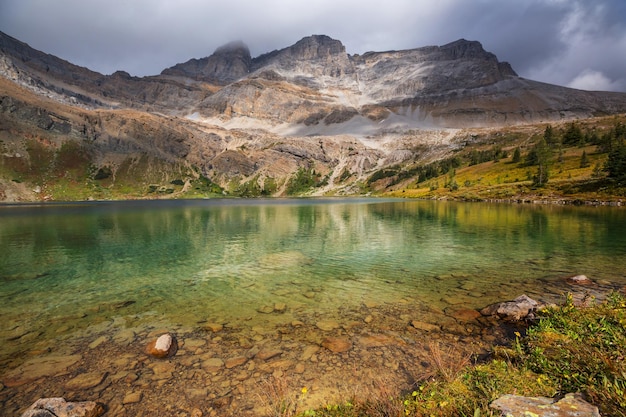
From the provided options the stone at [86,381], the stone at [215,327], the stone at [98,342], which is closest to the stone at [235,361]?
the stone at [215,327]

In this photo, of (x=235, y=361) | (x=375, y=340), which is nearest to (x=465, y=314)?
(x=375, y=340)

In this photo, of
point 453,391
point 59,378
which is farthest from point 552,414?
point 59,378

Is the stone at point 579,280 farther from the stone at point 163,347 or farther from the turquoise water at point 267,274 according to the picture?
the stone at point 163,347

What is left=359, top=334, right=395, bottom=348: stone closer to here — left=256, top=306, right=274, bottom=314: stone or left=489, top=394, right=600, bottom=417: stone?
left=256, top=306, right=274, bottom=314: stone

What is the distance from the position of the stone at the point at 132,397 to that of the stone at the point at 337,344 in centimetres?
773

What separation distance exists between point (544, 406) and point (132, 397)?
41.4 feet

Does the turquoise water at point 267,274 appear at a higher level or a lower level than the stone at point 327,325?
lower

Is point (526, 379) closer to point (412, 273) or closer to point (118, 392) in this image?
point (118, 392)

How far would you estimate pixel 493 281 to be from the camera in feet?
81.1

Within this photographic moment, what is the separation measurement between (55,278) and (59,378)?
20607mm

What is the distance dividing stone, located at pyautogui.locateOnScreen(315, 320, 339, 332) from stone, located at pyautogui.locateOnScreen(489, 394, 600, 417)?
10114mm

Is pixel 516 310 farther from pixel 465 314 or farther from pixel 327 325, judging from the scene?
pixel 327 325

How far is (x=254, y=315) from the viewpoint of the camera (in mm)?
18625

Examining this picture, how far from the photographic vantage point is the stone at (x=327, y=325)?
16625 mm
